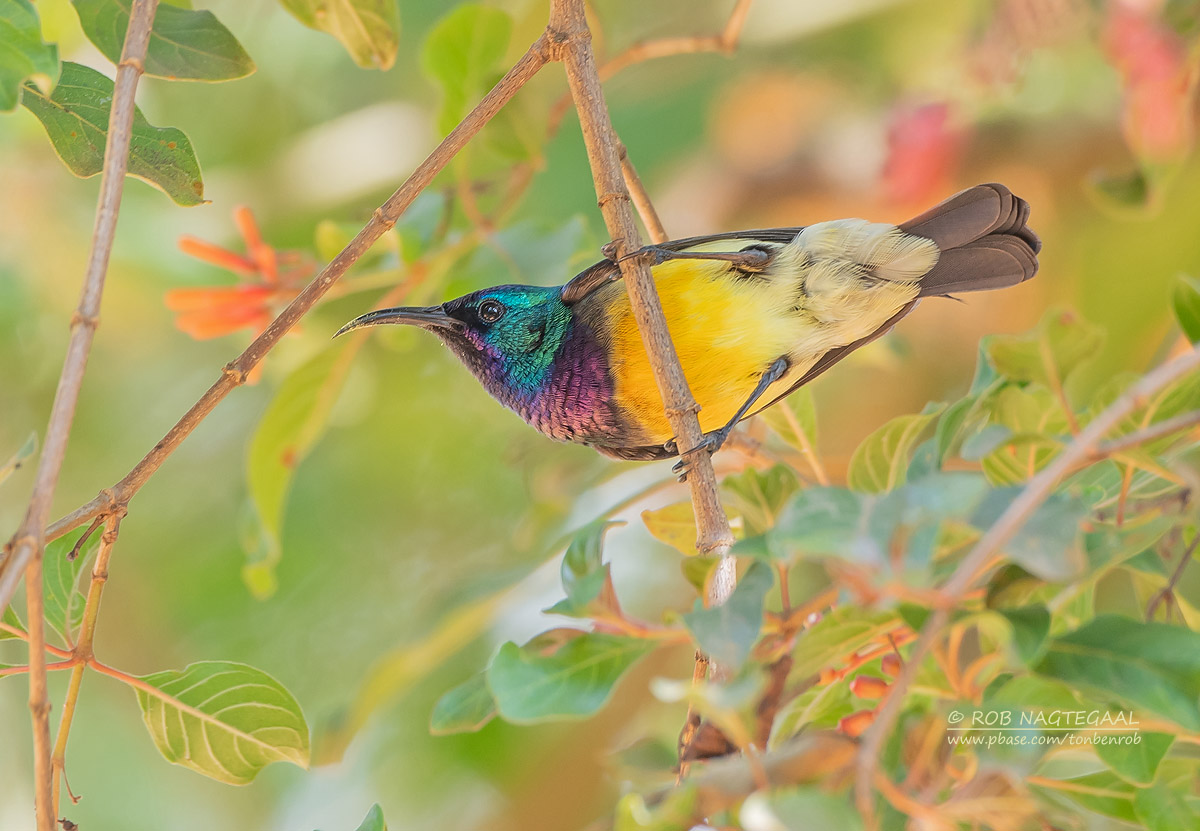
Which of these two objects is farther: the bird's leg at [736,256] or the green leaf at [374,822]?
the bird's leg at [736,256]

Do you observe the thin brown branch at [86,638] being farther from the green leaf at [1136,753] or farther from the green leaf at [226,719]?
the green leaf at [1136,753]

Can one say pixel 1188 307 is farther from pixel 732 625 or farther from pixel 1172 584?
pixel 732 625

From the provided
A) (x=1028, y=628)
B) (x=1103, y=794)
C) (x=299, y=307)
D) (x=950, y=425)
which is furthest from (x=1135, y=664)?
(x=299, y=307)

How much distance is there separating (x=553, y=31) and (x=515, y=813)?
11.9 feet

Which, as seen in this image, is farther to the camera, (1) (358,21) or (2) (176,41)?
(1) (358,21)

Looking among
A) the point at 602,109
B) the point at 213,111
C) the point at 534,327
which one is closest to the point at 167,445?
the point at 602,109

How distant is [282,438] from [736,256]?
1383mm

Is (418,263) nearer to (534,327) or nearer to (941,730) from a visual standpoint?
(534,327)

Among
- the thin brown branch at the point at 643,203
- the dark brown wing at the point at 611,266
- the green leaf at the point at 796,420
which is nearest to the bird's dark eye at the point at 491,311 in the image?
the dark brown wing at the point at 611,266

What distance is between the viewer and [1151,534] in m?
1.32

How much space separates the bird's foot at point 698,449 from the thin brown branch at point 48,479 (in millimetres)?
968

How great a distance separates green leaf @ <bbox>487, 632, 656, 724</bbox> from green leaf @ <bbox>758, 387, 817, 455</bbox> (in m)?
1.00

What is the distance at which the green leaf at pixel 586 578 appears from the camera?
1.44 m

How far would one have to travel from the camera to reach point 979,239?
251cm
